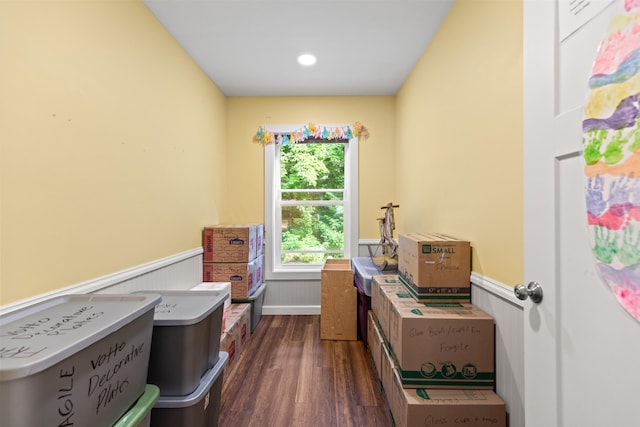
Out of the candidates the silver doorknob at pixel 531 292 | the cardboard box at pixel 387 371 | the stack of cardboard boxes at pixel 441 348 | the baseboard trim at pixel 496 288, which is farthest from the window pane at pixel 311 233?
the silver doorknob at pixel 531 292

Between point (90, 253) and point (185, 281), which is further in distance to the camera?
point (185, 281)

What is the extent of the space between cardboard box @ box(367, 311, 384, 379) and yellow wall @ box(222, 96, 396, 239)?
3.94 feet

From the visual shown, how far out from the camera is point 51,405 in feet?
2.20

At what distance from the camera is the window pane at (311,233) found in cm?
354

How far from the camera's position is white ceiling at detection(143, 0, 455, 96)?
1902 millimetres

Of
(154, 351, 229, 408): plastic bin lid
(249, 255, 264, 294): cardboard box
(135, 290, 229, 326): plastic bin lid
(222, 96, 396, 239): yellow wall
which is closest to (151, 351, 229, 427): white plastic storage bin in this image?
(154, 351, 229, 408): plastic bin lid

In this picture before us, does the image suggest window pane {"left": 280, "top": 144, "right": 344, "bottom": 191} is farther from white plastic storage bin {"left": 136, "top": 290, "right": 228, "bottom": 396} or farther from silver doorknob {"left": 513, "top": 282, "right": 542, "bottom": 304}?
silver doorknob {"left": 513, "top": 282, "right": 542, "bottom": 304}

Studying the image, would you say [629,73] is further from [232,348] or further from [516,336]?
[232,348]

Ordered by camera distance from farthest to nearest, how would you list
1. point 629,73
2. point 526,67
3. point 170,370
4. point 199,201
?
point 199,201 → point 170,370 → point 526,67 → point 629,73

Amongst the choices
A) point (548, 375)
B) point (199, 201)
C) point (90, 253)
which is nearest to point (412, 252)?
point (548, 375)

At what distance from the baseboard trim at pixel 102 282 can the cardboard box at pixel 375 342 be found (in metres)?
1.59

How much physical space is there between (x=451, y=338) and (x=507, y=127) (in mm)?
1020

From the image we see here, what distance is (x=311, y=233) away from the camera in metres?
3.57

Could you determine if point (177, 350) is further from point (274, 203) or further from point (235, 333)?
point (274, 203)
